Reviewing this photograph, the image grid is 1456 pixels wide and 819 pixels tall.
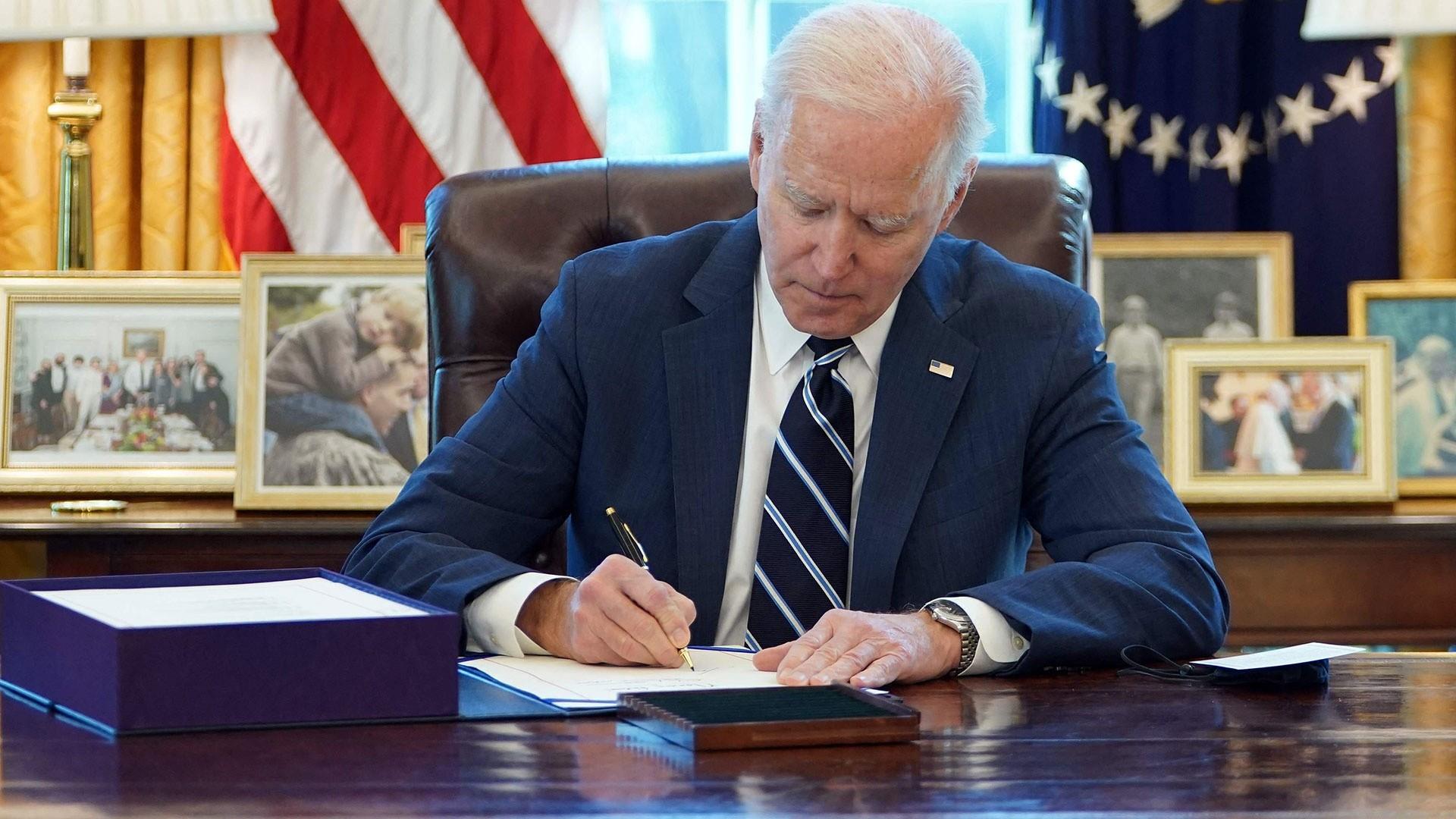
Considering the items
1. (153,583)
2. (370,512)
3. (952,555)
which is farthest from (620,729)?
(370,512)

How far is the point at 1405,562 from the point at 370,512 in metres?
1.63

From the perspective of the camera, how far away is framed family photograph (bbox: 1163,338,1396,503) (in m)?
2.83

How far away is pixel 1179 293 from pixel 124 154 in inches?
75.8

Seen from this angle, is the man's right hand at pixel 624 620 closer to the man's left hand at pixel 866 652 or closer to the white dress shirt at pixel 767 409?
the man's left hand at pixel 866 652

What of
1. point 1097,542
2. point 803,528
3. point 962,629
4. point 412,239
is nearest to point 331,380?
point 412,239

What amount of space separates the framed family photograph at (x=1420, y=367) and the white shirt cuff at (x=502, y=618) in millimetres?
1850

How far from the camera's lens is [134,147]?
320 cm

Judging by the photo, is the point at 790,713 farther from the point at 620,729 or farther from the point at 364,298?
the point at 364,298

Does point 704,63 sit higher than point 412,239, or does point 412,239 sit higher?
point 704,63

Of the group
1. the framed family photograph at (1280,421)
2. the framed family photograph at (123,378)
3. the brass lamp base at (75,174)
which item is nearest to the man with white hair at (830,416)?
the framed family photograph at (1280,421)

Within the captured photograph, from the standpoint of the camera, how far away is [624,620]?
4.76 feet

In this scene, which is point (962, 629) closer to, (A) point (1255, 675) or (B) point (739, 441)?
(A) point (1255, 675)

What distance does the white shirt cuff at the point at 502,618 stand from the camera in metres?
1.56

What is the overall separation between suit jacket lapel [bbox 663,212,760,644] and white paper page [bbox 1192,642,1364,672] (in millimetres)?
553
